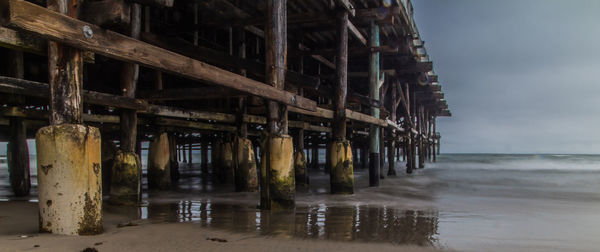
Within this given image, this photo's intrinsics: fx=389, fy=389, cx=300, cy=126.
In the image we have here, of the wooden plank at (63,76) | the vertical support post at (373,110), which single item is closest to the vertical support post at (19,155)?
the wooden plank at (63,76)

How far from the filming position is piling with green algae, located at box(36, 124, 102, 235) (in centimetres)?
293

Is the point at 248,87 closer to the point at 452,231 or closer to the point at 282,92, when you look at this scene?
the point at 282,92

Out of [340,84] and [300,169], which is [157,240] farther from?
[300,169]

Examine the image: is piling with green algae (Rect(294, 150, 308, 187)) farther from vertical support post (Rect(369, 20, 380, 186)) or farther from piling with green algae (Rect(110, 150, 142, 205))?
piling with green algae (Rect(110, 150, 142, 205))

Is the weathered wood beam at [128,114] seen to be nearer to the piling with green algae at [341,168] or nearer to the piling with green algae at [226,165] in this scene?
the piling with green algae at [341,168]

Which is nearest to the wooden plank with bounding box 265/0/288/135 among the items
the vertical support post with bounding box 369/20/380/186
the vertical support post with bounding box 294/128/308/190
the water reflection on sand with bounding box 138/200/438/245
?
the water reflection on sand with bounding box 138/200/438/245

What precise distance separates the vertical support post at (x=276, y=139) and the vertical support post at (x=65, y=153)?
2.63 m

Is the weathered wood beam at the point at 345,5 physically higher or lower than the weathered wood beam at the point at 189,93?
higher

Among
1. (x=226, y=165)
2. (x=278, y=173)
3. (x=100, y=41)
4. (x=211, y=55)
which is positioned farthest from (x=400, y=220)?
(x=226, y=165)

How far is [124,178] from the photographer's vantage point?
19.1ft

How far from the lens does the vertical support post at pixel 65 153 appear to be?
293 cm

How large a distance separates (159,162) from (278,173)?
3.80 meters

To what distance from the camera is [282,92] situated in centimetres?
523

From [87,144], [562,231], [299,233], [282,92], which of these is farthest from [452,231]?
[87,144]
